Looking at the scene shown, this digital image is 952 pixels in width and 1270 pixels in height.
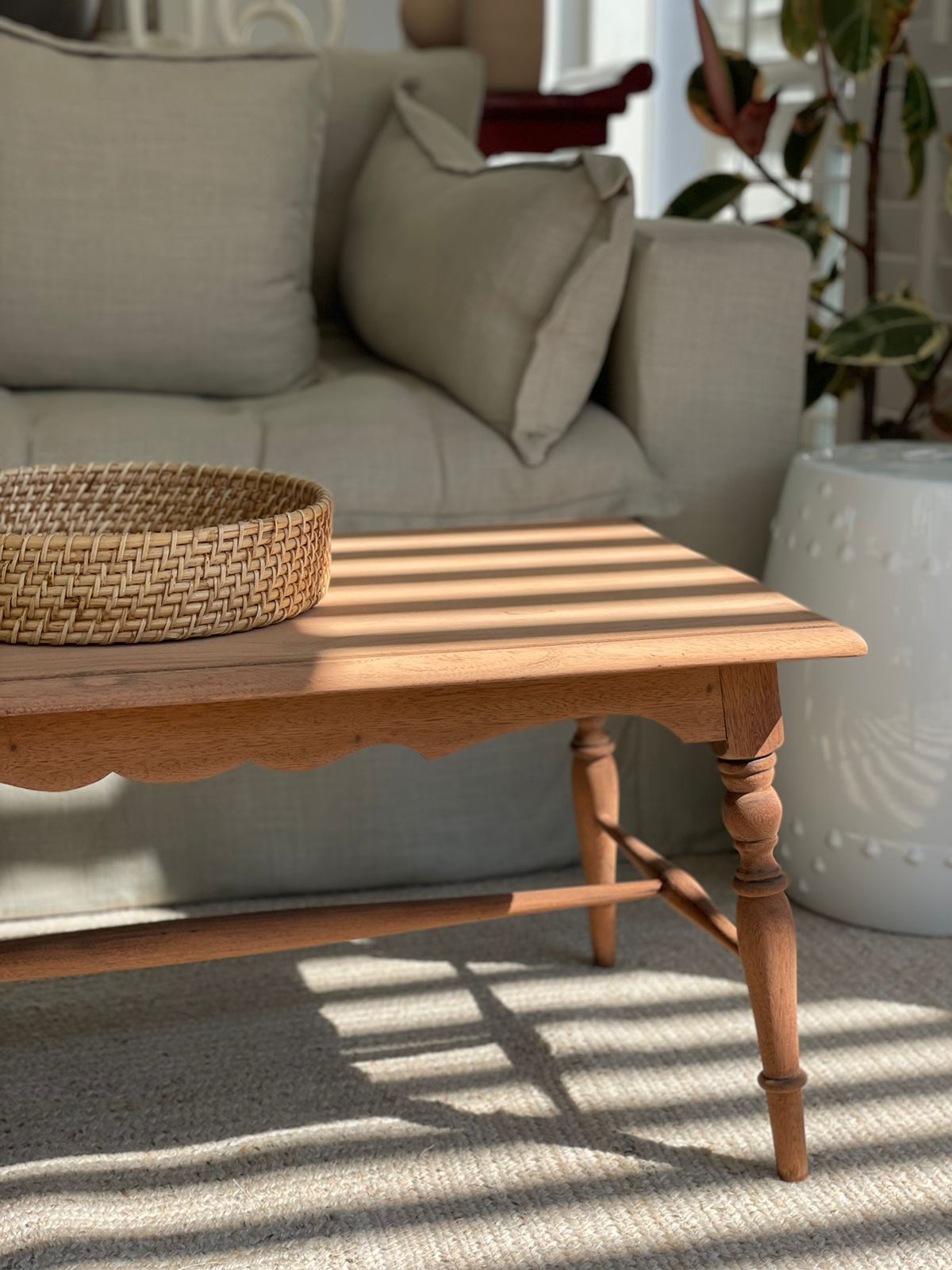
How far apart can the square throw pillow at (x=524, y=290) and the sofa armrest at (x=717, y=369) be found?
5 cm

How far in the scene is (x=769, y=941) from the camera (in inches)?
39.9

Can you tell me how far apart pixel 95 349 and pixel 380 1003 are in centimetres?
79

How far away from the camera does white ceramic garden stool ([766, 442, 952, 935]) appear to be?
1.34m

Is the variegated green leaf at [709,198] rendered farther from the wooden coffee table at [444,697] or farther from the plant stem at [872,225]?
the wooden coffee table at [444,697]

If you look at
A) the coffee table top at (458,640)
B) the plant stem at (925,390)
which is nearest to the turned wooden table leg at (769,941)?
the coffee table top at (458,640)

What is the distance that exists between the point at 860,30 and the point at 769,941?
129 centimetres

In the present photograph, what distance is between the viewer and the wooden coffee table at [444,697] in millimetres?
876

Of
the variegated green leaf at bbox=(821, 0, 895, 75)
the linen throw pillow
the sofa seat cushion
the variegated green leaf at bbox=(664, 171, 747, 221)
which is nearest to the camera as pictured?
the sofa seat cushion

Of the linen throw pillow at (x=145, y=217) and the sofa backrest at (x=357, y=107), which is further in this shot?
the sofa backrest at (x=357, y=107)

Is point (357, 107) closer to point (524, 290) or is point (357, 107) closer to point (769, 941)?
point (524, 290)

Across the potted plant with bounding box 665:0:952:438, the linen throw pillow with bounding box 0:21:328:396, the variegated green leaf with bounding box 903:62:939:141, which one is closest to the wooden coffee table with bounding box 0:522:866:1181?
the linen throw pillow with bounding box 0:21:328:396

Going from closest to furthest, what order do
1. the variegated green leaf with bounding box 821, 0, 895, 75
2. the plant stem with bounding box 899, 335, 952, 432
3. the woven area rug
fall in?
the woven area rug
the variegated green leaf with bounding box 821, 0, 895, 75
the plant stem with bounding box 899, 335, 952, 432

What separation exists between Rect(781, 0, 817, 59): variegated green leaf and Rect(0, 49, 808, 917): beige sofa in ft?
1.77

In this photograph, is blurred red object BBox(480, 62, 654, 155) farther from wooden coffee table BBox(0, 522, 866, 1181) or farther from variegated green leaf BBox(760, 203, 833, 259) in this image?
wooden coffee table BBox(0, 522, 866, 1181)
